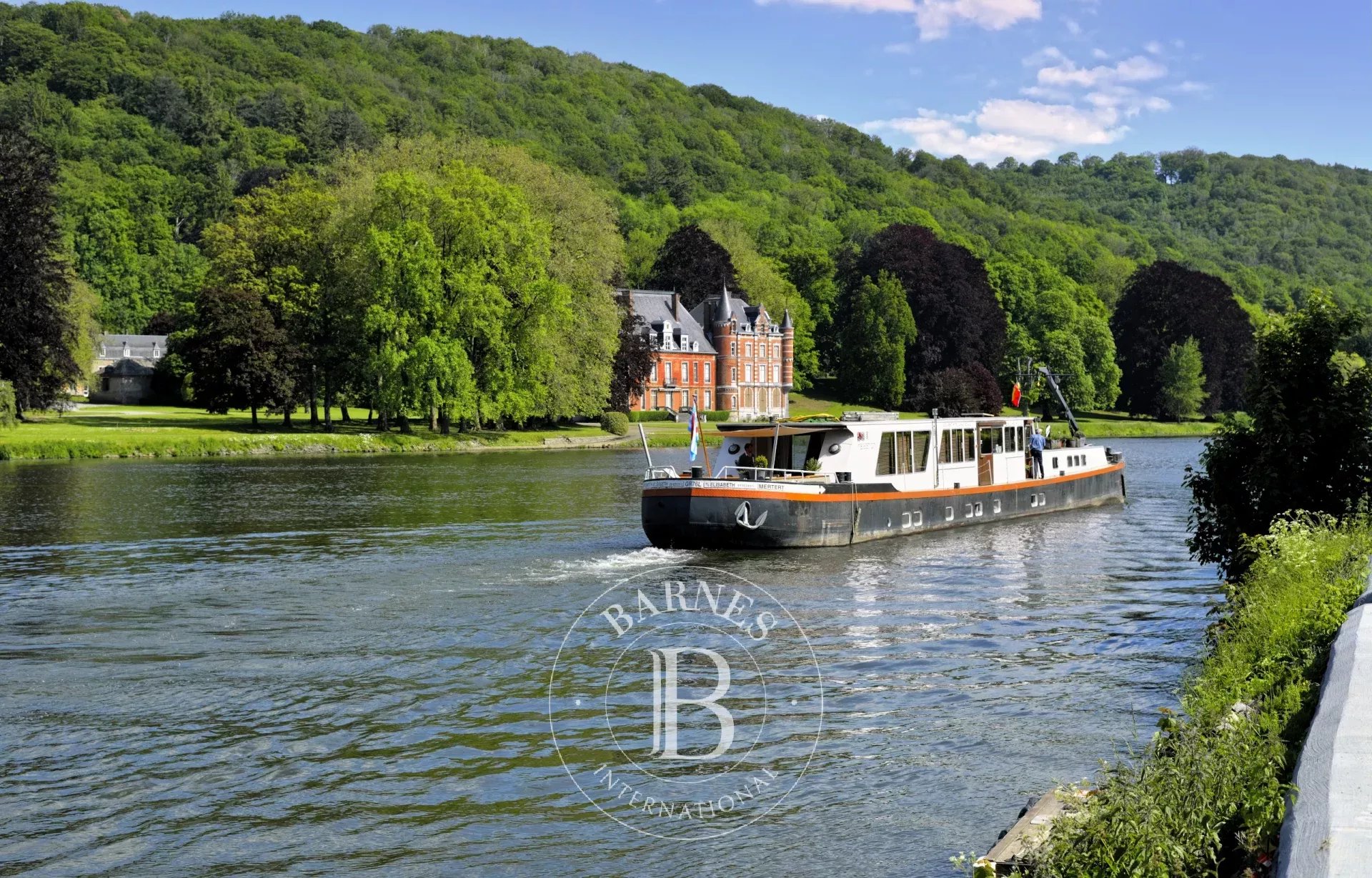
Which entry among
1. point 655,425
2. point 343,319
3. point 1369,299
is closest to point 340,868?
point 343,319

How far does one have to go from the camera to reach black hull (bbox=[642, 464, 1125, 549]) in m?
29.7

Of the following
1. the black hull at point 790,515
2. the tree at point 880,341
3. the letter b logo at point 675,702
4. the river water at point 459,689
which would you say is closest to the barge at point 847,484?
the black hull at point 790,515

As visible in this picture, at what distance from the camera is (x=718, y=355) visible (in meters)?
127

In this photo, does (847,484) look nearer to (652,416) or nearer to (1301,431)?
(1301,431)

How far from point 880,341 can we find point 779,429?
94896 mm

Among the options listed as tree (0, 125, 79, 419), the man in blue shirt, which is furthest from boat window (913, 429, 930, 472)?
tree (0, 125, 79, 419)

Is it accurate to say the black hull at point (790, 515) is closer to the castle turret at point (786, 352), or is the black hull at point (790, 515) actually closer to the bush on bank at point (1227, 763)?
the bush on bank at point (1227, 763)

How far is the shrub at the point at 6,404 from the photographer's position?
62.3 meters

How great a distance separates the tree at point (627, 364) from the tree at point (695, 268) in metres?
30.6

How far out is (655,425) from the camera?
329 ft

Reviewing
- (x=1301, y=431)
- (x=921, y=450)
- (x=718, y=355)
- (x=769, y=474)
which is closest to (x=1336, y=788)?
(x=1301, y=431)

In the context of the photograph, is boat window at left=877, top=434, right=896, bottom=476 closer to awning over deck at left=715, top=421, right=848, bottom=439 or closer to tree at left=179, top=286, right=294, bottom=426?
awning over deck at left=715, top=421, right=848, bottom=439

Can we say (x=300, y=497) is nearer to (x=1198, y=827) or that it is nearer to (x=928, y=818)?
(x=928, y=818)

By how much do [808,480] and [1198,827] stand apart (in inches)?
979
